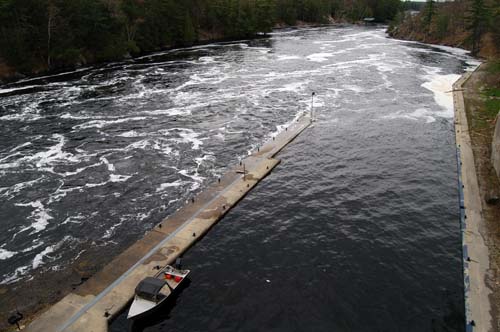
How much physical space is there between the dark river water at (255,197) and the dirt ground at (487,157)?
2.51 metres

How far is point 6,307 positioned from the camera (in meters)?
27.5

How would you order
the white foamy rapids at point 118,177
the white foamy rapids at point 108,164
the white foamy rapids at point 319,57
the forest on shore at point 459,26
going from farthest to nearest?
the forest on shore at point 459,26 < the white foamy rapids at point 319,57 < the white foamy rapids at point 108,164 < the white foamy rapids at point 118,177

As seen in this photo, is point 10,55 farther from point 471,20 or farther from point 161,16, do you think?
point 471,20

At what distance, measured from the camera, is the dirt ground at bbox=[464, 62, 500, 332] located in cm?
3063

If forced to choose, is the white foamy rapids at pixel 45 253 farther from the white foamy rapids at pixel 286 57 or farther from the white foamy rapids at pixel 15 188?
the white foamy rapids at pixel 286 57

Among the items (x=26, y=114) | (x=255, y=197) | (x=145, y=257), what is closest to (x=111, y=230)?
(x=145, y=257)

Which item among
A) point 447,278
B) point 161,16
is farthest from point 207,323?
point 161,16

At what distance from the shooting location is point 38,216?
38.9 metres

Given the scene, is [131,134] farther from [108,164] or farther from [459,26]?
[459,26]

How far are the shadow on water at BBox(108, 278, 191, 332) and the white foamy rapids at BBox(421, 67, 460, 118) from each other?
59.4m

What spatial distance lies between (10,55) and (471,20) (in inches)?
5253

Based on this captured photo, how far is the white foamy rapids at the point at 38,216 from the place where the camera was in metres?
37.1

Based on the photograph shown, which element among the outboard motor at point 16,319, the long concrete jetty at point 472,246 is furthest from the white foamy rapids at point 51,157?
the long concrete jetty at point 472,246

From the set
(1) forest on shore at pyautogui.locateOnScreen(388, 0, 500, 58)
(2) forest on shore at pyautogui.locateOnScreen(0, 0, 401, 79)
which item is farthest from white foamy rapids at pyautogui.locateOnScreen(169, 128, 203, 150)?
(1) forest on shore at pyautogui.locateOnScreen(388, 0, 500, 58)
